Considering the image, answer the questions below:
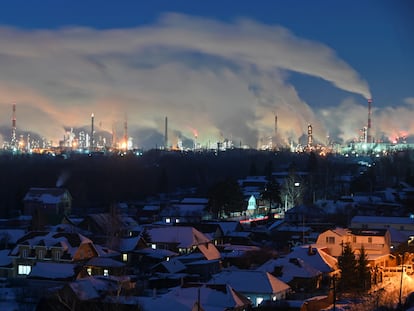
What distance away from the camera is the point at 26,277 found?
52.5 ft

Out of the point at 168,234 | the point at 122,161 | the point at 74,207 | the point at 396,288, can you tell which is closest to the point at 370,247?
the point at 396,288

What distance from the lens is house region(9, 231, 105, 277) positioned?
17.0 m

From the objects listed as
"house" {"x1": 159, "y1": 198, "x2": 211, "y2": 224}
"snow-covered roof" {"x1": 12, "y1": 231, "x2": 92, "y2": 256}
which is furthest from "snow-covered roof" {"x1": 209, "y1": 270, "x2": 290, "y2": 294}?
"house" {"x1": 159, "y1": 198, "x2": 211, "y2": 224}

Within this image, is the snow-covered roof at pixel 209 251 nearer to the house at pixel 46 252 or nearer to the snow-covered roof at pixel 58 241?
the house at pixel 46 252

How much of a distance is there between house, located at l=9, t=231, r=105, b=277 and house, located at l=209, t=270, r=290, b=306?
3967 mm

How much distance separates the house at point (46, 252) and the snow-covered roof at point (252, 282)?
397 centimetres

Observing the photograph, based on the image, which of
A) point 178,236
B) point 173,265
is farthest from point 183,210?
point 173,265

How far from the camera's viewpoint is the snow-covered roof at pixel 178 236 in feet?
65.3

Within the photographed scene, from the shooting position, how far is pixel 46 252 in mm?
17141

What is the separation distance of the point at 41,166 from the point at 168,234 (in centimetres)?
3322

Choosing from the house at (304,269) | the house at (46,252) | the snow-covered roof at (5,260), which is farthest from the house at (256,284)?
the snow-covered roof at (5,260)

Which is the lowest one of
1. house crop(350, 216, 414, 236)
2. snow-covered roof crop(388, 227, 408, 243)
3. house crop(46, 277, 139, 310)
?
house crop(46, 277, 139, 310)

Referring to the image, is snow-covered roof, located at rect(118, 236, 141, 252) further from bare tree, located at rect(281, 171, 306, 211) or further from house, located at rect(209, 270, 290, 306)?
bare tree, located at rect(281, 171, 306, 211)

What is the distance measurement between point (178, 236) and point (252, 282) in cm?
626
